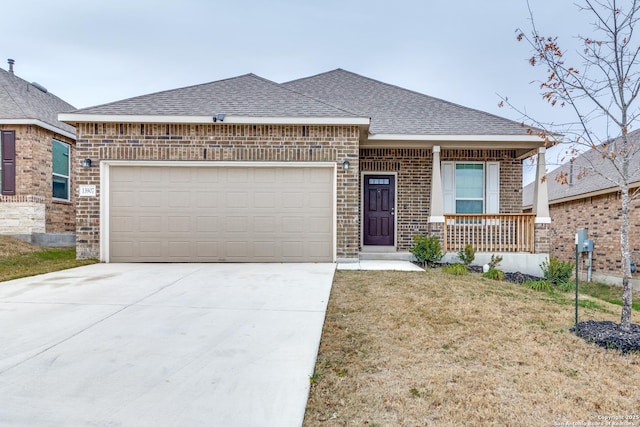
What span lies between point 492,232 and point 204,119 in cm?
754

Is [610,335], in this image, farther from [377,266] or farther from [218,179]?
[218,179]

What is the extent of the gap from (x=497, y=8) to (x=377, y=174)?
24.1 feet

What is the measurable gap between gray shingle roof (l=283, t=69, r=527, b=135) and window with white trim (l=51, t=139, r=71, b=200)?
25.0ft

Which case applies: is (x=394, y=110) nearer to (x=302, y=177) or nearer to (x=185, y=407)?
(x=302, y=177)

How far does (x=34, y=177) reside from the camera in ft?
33.3

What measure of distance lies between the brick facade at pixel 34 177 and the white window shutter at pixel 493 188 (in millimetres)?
12819

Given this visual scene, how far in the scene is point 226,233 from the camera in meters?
8.10

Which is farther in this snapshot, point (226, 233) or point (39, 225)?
point (39, 225)

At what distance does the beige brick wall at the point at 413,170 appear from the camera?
387 inches

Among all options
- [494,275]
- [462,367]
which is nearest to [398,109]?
[494,275]

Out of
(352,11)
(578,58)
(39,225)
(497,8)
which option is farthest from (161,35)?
(578,58)

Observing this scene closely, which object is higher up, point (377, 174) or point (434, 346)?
point (377, 174)

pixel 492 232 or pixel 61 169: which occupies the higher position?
pixel 61 169

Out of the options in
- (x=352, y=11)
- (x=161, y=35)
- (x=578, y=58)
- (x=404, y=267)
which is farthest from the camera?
(x=161, y=35)
